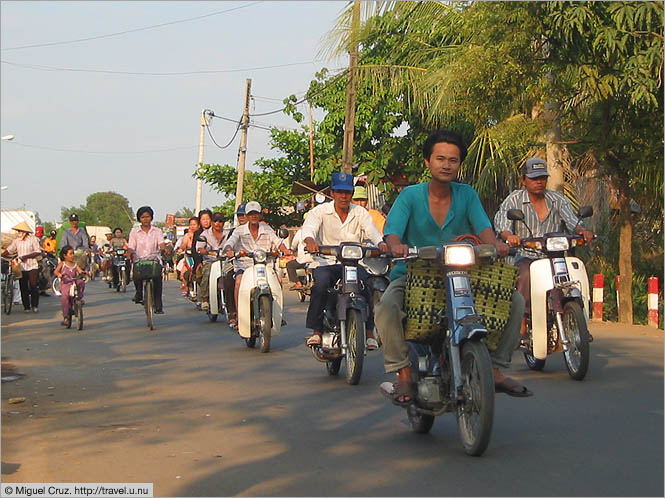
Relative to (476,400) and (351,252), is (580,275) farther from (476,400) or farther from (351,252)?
(476,400)

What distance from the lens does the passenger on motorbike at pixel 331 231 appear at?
30.9 feet

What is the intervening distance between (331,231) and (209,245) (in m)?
6.24

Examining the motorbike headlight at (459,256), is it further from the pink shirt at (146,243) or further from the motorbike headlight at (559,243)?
the pink shirt at (146,243)

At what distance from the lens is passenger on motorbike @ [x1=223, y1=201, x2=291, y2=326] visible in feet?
42.6

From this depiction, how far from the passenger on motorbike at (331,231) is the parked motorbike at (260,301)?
1.82 m

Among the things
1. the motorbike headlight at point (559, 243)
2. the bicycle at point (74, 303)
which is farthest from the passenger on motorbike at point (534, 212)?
the bicycle at point (74, 303)

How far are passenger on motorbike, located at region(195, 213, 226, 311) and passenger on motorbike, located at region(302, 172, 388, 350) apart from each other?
5433mm

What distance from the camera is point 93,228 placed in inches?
3442

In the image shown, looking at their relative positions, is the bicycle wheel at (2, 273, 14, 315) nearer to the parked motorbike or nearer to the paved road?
the paved road

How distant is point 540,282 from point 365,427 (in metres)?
Answer: 2.87

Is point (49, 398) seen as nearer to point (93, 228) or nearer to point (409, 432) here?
point (409, 432)

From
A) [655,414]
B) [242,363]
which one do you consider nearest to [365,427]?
[655,414]

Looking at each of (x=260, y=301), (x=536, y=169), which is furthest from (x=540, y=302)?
(x=260, y=301)

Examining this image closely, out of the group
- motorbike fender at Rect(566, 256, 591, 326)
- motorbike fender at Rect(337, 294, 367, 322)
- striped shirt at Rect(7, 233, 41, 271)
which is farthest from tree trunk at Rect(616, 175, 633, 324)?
striped shirt at Rect(7, 233, 41, 271)
